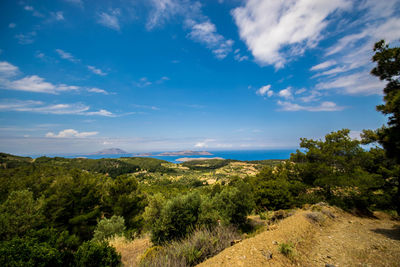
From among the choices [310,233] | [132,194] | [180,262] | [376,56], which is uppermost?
[376,56]

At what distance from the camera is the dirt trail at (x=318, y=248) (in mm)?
4117

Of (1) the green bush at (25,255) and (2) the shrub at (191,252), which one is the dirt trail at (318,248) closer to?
(2) the shrub at (191,252)

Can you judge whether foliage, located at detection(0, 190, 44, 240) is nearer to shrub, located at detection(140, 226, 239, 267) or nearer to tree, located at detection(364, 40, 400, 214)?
shrub, located at detection(140, 226, 239, 267)

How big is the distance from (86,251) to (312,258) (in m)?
6.66

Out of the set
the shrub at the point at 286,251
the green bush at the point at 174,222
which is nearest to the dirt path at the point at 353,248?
the shrub at the point at 286,251

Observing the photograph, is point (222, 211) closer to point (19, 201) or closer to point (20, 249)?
point (20, 249)

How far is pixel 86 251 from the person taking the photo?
411 cm

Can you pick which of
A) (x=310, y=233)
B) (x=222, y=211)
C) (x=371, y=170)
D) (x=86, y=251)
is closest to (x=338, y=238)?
(x=310, y=233)

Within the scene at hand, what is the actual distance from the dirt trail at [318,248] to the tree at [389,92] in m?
3.06

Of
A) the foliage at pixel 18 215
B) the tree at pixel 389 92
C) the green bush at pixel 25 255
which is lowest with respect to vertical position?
the foliage at pixel 18 215

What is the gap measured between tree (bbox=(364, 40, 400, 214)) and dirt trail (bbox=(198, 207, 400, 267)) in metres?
3.06

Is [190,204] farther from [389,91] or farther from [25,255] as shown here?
[389,91]

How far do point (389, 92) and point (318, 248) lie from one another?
601 centimetres

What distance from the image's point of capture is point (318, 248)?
16.7 ft
